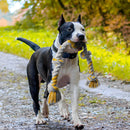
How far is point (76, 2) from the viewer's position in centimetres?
1445

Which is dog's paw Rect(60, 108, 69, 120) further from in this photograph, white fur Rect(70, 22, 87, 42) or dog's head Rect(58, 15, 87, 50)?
white fur Rect(70, 22, 87, 42)

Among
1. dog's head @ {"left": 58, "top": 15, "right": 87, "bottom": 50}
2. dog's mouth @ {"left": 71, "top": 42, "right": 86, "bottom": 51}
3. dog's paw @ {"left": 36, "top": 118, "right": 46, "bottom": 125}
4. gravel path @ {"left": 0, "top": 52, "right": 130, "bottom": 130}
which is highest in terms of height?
dog's head @ {"left": 58, "top": 15, "right": 87, "bottom": 50}

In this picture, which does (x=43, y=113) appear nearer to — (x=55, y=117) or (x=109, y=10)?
(x=55, y=117)

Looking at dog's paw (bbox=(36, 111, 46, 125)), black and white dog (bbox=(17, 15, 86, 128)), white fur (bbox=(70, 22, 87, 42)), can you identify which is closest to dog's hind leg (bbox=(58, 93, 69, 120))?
black and white dog (bbox=(17, 15, 86, 128))

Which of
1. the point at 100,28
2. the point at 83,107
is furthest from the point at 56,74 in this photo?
the point at 100,28

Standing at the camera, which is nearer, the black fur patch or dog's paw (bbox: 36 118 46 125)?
the black fur patch

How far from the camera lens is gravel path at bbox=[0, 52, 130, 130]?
12.4 ft

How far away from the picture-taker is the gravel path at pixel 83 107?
Answer: 3.79 m

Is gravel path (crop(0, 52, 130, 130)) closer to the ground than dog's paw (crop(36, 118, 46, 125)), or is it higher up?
closer to the ground

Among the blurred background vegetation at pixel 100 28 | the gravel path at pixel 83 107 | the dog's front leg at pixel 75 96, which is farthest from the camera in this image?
the blurred background vegetation at pixel 100 28

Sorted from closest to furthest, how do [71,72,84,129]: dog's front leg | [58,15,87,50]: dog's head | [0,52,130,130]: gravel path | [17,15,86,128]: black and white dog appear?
[58,15,87,50]: dog's head < [17,15,86,128]: black and white dog < [71,72,84,129]: dog's front leg < [0,52,130,130]: gravel path

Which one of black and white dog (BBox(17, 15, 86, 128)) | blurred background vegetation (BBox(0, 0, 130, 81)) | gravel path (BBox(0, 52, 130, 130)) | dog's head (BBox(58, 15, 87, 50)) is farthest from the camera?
blurred background vegetation (BBox(0, 0, 130, 81))

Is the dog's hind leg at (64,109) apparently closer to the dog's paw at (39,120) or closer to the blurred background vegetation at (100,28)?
the dog's paw at (39,120)

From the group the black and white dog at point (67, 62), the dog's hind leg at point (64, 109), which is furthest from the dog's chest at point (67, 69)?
the dog's hind leg at point (64, 109)
